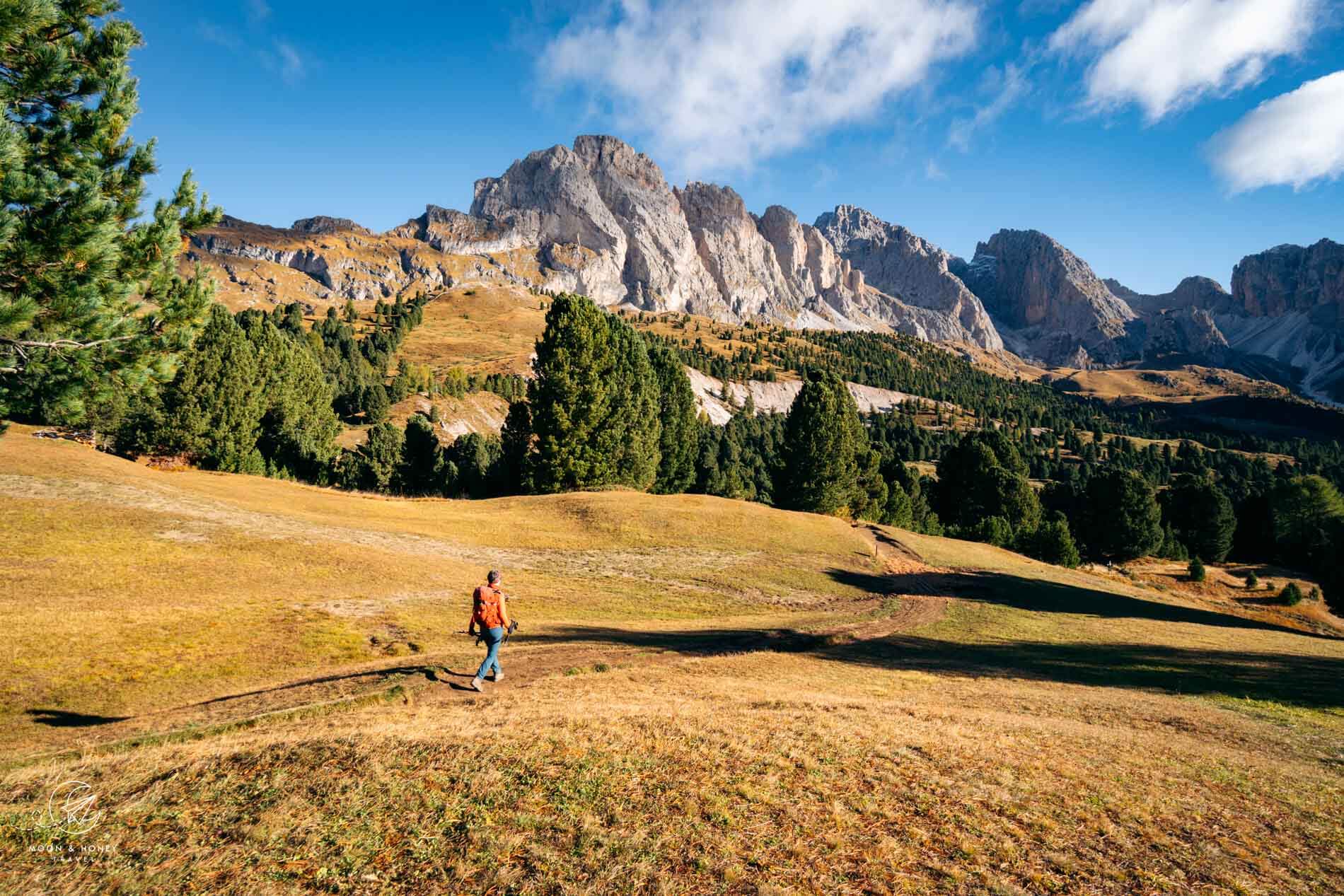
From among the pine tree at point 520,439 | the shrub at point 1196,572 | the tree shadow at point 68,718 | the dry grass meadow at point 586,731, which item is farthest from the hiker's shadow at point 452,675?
the shrub at point 1196,572

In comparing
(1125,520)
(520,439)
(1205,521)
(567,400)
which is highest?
(567,400)

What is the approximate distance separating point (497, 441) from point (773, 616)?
72.7m

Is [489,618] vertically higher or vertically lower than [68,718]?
higher

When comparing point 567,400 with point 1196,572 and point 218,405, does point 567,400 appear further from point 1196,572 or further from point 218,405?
point 1196,572

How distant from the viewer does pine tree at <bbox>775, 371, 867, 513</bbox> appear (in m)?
67.9

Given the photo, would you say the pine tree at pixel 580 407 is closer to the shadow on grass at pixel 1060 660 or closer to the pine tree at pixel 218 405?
the pine tree at pixel 218 405

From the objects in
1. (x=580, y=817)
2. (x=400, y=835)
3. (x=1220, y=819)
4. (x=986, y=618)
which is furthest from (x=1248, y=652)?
(x=400, y=835)

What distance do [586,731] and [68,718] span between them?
1119cm

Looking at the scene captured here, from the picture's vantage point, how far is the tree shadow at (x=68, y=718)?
12.4 meters

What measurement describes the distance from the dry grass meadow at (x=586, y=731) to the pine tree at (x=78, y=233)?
675cm

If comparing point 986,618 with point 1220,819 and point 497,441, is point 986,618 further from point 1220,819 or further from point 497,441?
point 497,441

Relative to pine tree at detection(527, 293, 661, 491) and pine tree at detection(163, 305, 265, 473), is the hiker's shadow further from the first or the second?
pine tree at detection(163, 305, 265, 473)

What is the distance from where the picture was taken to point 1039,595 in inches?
1655

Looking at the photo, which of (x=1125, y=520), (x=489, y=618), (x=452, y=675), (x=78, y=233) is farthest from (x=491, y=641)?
(x=1125, y=520)
